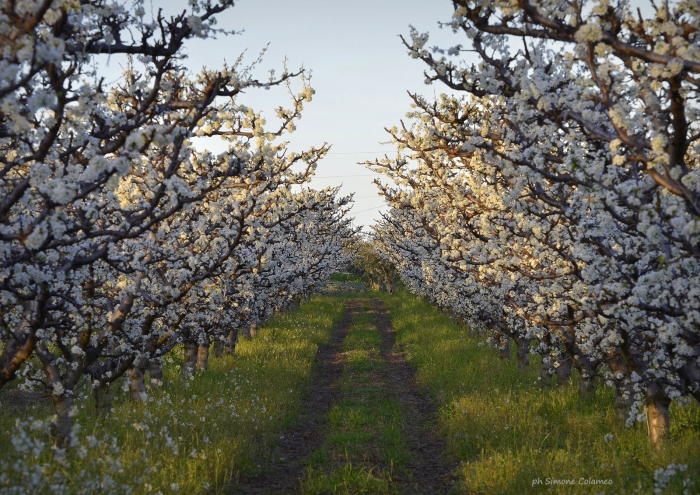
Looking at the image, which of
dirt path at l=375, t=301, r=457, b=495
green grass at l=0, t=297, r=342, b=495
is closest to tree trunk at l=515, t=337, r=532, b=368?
dirt path at l=375, t=301, r=457, b=495

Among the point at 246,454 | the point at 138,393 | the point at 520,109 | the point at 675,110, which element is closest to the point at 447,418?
the point at 246,454

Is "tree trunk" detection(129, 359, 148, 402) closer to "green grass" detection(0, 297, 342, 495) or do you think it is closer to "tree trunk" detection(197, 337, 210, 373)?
"green grass" detection(0, 297, 342, 495)

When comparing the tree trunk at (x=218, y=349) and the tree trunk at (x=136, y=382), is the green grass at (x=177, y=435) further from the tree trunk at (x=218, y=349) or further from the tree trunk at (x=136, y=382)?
the tree trunk at (x=218, y=349)

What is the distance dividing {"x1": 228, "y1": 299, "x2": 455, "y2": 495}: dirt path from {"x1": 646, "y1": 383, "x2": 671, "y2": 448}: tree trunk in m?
3.04

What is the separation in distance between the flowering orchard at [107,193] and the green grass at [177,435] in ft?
1.67

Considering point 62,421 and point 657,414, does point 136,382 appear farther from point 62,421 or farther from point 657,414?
point 657,414

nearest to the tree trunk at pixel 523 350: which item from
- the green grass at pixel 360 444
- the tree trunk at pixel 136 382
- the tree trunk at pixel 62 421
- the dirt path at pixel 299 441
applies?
the green grass at pixel 360 444

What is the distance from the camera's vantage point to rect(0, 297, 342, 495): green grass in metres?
5.85

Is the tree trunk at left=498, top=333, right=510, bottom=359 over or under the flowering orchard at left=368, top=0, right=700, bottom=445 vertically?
under

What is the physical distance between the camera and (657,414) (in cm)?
828

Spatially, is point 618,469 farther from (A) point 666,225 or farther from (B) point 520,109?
(B) point 520,109

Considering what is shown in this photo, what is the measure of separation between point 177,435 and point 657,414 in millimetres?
7298

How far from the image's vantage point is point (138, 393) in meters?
11.3

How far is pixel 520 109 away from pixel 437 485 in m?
5.68
